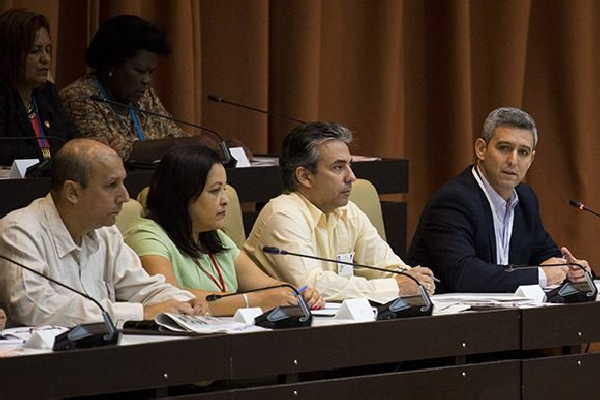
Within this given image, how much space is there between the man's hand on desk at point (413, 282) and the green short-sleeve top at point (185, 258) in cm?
55

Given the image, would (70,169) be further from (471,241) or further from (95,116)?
(471,241)

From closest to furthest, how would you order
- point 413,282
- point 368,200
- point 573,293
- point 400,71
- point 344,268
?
1. point 573,293
2. point 413,282
3. point 344,268
4. point 368,200
5. point 400,71

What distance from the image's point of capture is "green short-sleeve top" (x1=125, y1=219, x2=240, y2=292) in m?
4.37

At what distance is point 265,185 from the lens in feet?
17.4

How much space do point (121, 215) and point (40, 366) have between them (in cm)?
128

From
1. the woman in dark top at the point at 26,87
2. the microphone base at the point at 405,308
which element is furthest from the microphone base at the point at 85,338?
the woman in dark top at the point at 26,87

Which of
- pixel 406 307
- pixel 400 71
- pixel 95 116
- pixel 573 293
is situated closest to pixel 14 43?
pixel 95 116

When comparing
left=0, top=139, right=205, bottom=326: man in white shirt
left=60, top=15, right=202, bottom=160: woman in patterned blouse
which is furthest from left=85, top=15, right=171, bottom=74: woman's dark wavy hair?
left=0, top=139, right=205, bottom=326: man in white shirt

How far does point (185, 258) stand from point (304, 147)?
67cm

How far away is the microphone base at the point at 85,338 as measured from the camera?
3.34 m

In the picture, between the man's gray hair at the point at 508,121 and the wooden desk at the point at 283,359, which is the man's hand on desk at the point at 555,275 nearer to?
the man's gray hair at the point at 508,121

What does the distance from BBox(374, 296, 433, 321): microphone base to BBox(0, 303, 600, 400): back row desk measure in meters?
0.04

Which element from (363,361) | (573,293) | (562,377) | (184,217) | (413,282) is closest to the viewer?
(363,361)

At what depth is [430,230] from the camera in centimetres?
511
